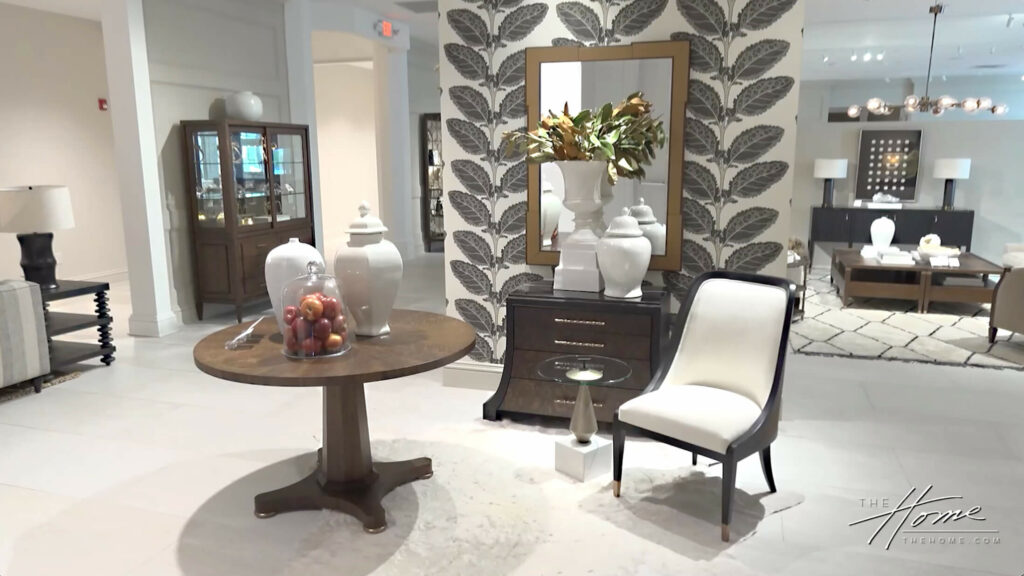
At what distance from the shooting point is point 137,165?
5.27m

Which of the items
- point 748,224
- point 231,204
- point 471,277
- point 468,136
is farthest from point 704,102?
point 231,204

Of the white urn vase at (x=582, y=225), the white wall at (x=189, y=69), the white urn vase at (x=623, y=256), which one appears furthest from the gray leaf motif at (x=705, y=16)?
the white wall at (x=189, y=69)

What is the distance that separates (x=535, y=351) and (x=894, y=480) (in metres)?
1.69

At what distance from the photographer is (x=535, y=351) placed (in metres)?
3.54

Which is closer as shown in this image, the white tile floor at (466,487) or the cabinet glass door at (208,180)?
the white tile floor at (466,487)

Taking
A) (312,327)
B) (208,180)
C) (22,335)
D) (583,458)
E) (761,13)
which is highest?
(761,13)

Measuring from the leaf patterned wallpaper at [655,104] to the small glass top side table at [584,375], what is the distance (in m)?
1.08

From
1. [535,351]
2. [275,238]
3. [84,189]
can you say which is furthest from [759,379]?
[84,189]

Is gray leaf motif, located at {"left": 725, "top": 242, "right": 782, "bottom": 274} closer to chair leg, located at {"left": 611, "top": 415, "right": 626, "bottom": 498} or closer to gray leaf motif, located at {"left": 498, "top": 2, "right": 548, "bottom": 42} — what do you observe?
chair leg, located at {"left": 611, "top": 415, "right": 626, "bottom": 498}

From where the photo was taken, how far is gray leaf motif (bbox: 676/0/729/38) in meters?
3.49

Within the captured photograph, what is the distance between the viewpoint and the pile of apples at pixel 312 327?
2.37 m

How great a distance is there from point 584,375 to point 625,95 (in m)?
1.64

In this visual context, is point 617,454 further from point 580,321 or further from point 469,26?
point 469,26

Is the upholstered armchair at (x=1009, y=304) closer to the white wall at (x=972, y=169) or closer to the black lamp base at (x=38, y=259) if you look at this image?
the white wall at (x=972, y=169)
